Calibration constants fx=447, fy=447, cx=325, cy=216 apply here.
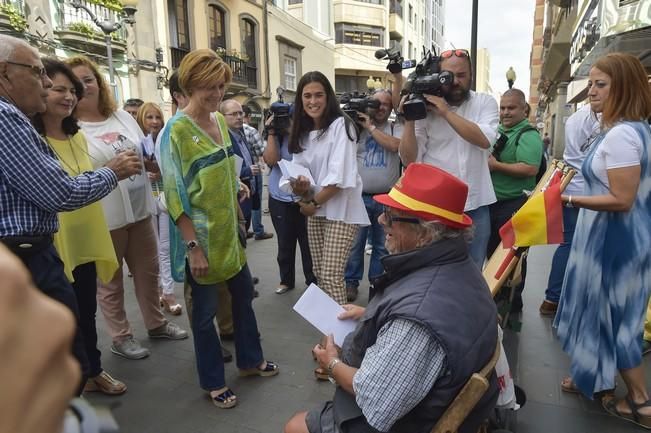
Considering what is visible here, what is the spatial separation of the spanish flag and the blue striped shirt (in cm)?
194

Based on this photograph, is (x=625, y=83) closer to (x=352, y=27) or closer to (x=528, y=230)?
(x=528, y=230)

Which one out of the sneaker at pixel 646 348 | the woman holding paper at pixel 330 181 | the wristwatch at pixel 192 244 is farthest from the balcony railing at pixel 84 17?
the sneaker at pixel 646 348

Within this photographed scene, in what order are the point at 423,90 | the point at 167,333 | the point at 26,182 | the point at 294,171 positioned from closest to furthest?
the point at 26,182
the point at 423,90
the point at 294,171
the point at 167,333

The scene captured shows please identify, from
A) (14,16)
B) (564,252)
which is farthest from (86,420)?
(14,16)

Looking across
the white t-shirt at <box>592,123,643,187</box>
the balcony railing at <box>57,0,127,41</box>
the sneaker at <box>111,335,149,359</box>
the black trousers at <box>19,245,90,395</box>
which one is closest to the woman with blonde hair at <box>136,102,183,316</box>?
the sneaker at <box>111,335,149,359</box>

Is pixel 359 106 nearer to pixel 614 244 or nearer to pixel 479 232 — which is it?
pixel 479 232

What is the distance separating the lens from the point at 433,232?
5.23 ft

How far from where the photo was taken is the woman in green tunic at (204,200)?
7.73 ft

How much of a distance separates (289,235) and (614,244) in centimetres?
283

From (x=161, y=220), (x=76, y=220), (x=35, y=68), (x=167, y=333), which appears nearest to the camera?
(x=35, y=68)

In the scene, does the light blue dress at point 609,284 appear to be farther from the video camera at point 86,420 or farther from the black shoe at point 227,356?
the video camera at point 86,420

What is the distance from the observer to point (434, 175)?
160cm

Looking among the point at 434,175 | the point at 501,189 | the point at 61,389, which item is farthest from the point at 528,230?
the point at 61,389

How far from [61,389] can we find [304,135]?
2831 millimetres
